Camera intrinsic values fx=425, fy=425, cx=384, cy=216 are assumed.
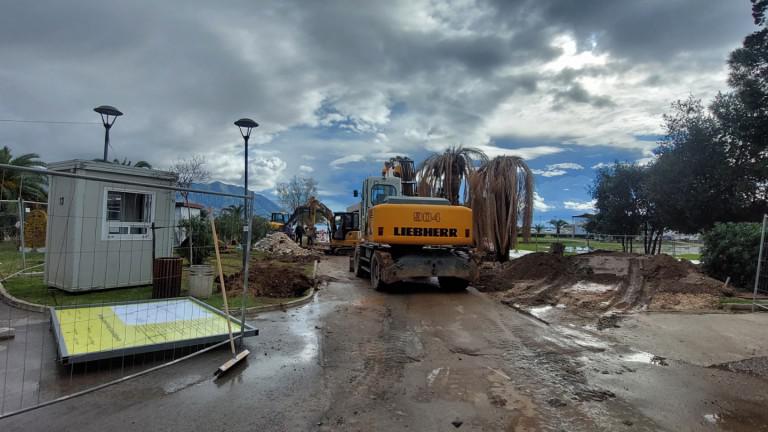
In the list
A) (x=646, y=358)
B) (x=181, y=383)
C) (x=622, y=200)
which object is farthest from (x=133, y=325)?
(x=622, y=200)

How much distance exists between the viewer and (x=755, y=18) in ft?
31.7

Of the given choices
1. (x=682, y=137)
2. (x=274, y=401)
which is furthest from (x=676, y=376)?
(x=682, y=137)

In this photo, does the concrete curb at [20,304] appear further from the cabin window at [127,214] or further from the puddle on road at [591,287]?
the puddle on road at [591,287]

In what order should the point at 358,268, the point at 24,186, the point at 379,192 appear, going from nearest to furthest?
the point at 358,268, the point at 379,192, the point at 24,186

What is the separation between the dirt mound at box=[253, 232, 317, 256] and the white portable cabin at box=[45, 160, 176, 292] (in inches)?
507

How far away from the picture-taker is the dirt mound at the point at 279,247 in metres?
23.4

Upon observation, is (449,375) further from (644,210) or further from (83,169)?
(644,210)

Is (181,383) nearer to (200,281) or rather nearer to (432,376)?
(432,376)

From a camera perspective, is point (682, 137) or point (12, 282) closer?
point (12, 282)

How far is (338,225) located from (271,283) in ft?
53.8

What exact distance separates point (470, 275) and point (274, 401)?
25.7ft

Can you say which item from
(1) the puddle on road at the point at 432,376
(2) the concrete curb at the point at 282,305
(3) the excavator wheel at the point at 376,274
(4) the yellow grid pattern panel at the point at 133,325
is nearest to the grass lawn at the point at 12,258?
(4) the yellow grid pattern panel at the point at 133,325

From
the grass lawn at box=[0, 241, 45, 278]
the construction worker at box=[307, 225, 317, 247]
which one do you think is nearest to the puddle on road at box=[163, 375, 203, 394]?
the grass lawn at box=[0, 241, 45, 278]

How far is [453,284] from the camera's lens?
40.3ft
